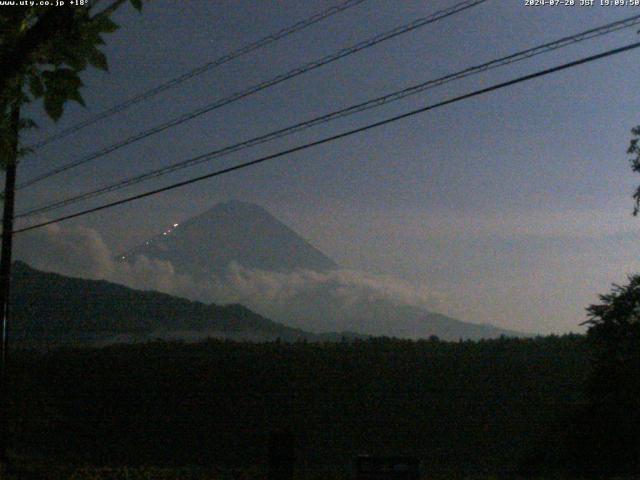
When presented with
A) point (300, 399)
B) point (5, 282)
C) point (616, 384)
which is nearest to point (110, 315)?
point (300, 399)

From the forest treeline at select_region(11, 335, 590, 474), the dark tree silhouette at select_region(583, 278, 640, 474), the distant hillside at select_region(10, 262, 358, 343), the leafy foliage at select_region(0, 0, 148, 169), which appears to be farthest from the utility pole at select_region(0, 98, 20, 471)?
the distant hillside at select_region(10, 262, 358, 343)

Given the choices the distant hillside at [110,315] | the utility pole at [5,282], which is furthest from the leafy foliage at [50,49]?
the distant hillside at [110,315]

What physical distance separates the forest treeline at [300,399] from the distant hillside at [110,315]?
22.7 metres

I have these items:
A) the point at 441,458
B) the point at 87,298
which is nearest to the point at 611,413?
the point at 441,458

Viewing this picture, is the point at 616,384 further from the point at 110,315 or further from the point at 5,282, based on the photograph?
the point at 110,315

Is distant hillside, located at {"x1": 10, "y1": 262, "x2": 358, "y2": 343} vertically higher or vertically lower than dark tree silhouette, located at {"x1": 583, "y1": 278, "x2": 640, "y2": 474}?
higher

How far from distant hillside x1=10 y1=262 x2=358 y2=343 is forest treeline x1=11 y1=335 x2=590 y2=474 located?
22.7 meters

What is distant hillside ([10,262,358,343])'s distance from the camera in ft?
202

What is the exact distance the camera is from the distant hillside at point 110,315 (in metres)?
61.6

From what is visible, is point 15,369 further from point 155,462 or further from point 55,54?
point 55,54

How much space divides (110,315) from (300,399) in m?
36.1

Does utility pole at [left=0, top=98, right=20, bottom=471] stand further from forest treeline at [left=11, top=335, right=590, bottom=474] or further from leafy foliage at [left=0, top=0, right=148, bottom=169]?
leafy foliage at [left=0, top=0, right=148, bottom=169]

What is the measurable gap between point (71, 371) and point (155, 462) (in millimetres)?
12180

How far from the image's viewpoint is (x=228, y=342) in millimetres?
37844
